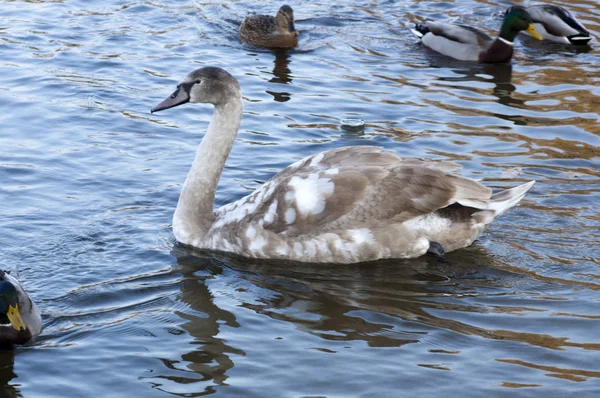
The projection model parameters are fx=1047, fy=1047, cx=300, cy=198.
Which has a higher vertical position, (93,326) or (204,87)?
(204,87)

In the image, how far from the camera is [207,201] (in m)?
9.65

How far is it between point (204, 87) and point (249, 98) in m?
4.56

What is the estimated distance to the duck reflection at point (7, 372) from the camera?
705cm

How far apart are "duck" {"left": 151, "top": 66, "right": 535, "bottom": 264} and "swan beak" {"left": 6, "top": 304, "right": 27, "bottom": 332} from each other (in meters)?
2.27

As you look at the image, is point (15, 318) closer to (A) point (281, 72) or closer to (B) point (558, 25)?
(A) point (281, 72)

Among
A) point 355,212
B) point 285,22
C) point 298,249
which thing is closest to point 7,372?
point 298,249

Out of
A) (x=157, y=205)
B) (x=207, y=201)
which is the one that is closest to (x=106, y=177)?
(x=157, y=205)

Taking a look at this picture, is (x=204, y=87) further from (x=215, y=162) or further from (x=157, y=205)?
(x=157, y=205)

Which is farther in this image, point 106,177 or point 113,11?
point 113,11

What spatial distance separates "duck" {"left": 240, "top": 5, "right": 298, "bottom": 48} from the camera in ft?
53.5

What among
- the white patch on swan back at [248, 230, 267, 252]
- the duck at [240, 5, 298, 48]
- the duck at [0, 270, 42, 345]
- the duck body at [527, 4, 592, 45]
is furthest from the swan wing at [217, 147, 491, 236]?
the duck body at [527, 4, 592, 45]

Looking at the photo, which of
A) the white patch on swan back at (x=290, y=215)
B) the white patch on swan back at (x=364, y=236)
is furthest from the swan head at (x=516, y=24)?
the white patch on swan back at (x=290, y=215)

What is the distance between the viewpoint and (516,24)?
16328mm

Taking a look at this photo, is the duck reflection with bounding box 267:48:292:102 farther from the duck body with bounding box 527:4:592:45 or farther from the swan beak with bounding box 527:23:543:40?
the duck body with bounding box 527:4:592:45
